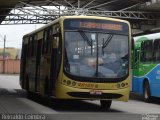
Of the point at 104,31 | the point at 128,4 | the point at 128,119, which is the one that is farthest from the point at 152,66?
the point at 128,4

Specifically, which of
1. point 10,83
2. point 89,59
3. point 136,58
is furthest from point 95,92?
point 10,83

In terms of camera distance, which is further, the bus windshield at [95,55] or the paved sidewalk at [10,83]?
the paved sidewalk at [10,83]

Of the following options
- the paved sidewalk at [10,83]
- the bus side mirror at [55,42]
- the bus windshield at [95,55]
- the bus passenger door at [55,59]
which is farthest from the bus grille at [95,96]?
the paved sidewalk at [10,83]

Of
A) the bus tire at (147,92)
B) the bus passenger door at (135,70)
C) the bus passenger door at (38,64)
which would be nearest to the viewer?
the bus passenger door at (38,64)

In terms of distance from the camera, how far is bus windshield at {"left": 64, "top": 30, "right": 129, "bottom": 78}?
1664cm

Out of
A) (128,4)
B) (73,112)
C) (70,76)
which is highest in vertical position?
(128,4)

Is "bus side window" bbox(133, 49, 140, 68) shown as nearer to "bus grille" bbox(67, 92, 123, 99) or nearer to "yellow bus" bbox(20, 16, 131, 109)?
"yellow bus" bbox(20, 16, 131, 109)

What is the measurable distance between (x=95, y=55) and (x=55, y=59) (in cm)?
143

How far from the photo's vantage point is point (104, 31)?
1722 centimetres

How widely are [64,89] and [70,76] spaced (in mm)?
480

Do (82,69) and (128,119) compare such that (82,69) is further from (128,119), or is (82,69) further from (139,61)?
(139,61)

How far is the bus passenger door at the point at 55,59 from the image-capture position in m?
16.8

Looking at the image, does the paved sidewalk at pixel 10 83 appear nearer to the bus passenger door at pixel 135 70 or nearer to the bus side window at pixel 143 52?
the bus passenger door at pixel 135 70

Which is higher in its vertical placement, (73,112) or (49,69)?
(49,69)
